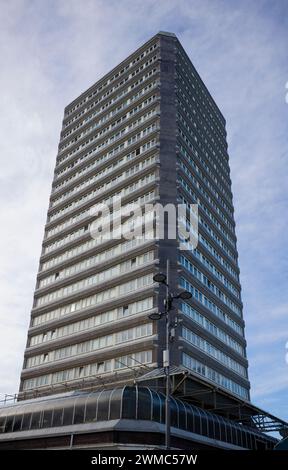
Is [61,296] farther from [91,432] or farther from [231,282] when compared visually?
[91,432]

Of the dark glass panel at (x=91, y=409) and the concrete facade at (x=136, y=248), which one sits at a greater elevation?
the concrete facade at (x=136, y=248)

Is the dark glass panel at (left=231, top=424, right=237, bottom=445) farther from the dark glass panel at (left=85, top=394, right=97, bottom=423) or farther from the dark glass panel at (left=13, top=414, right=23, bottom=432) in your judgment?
the dark glass panel at (left=13, top=414, right=23, bottom=432)

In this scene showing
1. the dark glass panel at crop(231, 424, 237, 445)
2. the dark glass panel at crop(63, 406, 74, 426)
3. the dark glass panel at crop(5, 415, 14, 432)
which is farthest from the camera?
the dark glass panel at crop(231, 424, 237, 445)

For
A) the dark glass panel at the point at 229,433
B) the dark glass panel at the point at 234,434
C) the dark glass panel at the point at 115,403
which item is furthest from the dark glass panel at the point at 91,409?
the dark glass panel at the point at 234,434

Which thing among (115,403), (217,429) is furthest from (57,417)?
(217,429)

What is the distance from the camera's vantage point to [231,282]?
69750 millimetres

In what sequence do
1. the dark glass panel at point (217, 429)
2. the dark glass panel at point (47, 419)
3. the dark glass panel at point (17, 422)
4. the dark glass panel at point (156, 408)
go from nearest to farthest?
1. the dark glass panel at point (156, 408)
2. the dark glass panel at point (47, 419)
3. the dark glass panel at point (217, 429)
4. the dark glass panel at point (17, 422)

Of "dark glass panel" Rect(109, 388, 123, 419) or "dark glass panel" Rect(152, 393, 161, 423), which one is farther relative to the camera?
"dark glass panel" Rect(152, 393, 161, 423)

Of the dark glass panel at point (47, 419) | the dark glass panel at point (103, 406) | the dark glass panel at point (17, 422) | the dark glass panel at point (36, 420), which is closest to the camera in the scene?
the dark glass panel at point (103, 406)

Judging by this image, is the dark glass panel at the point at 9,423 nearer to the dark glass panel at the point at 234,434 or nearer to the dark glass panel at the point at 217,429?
the dark glass panel at the point at 217,429

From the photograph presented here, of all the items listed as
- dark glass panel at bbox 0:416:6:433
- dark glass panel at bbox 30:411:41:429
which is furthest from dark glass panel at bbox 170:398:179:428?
dark glass panel at bbox 0:416:6:433

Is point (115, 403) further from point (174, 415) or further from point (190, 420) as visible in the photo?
point (190, 420)
